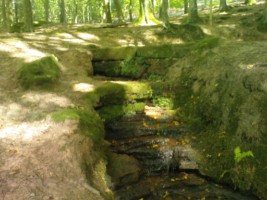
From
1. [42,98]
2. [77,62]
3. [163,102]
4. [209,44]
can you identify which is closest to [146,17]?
[209,44]

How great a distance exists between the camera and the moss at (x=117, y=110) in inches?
403

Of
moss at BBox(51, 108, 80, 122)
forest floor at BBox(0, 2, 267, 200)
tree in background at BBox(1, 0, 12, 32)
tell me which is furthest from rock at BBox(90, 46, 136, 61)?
tree in background at BBox(1, 0, 12, 32)

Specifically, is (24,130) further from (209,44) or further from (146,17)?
(146,17)

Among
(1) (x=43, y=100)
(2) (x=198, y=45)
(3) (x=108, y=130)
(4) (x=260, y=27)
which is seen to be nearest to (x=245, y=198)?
(3) (x=108, y=130)

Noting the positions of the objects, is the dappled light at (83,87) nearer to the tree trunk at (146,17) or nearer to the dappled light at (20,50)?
the dappled light at (20,50)

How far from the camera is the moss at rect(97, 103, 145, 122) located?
10.2 meters

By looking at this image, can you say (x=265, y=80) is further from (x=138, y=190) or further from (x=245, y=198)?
(x=138, y=190)

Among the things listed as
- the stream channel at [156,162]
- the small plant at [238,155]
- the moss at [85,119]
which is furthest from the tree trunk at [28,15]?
the small plant at [238,155]

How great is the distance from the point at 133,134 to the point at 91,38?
789cm

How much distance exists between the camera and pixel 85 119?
8508mm

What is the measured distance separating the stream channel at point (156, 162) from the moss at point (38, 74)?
8.69 feet

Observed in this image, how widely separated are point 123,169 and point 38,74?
4697 mm

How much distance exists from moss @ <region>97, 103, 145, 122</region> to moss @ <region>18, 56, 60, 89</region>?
206cm

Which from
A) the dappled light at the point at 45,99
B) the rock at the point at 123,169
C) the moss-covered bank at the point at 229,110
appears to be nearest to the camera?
the moss-covered bank at the point at 229,110
